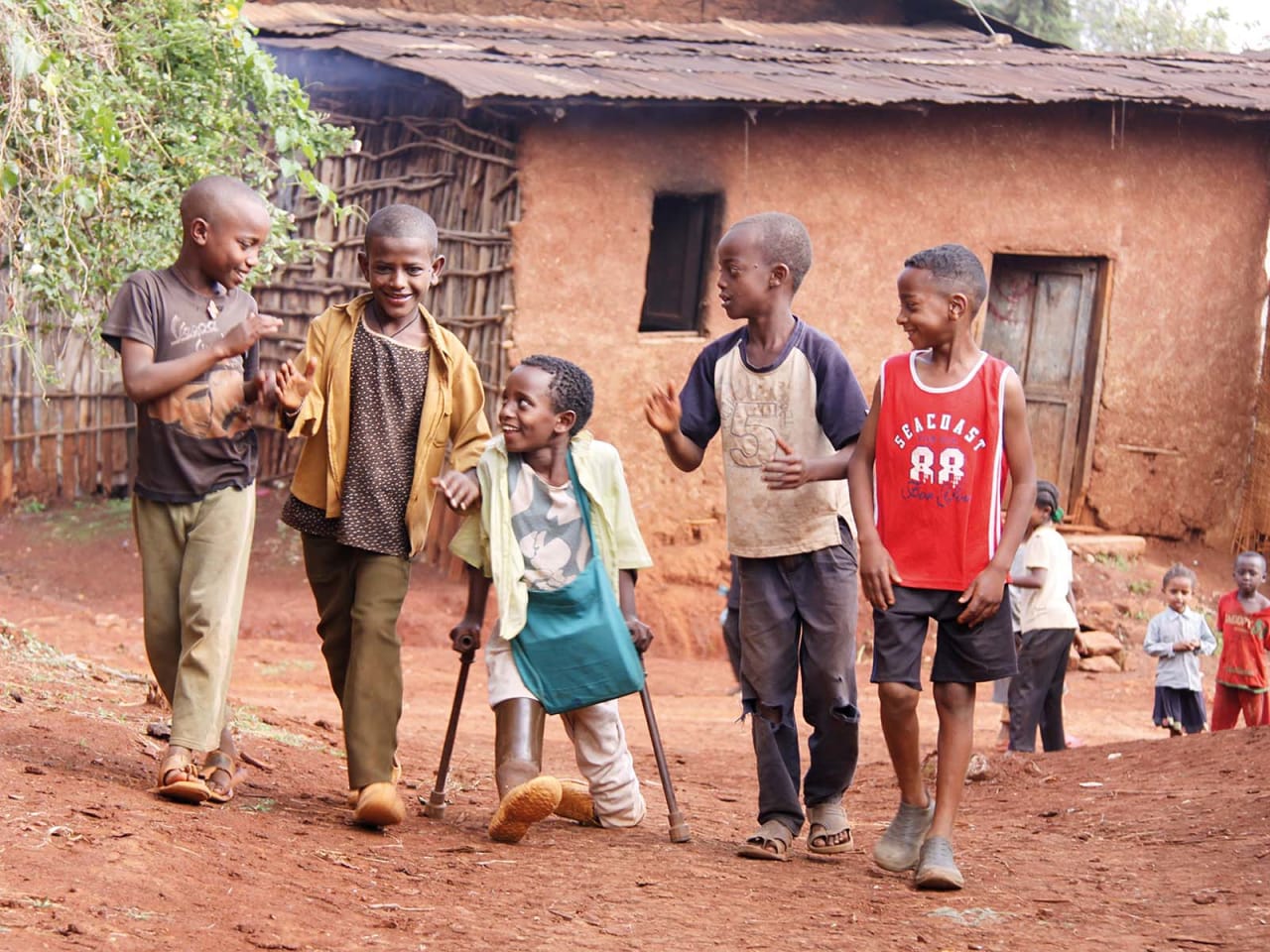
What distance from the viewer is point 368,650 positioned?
4.53 m

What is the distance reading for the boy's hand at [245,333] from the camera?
429 centimetres

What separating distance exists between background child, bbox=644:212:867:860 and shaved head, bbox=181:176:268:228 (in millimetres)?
1276

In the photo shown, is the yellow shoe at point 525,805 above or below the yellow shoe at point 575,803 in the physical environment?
above

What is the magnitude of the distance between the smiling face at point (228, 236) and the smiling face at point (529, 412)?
2.68 feet

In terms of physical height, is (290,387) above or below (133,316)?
below

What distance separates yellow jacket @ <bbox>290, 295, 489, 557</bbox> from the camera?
454cm

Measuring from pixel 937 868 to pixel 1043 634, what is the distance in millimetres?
3670

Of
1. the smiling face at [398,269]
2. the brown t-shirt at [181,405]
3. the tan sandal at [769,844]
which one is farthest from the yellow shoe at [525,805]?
the smiling face at [398,269]

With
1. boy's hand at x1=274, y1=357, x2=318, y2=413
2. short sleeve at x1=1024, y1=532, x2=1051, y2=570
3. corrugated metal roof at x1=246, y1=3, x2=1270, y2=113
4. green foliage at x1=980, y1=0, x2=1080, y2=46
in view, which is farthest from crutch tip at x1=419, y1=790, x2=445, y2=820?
green foliage at x1=980, y1=0, x2=1080, y2=46

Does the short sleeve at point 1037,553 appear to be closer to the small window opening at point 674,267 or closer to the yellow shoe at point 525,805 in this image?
the yellow shoe at point 525,805

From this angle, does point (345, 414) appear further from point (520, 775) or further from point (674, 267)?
point (674, 267)

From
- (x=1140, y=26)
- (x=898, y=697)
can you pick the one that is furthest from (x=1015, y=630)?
(x=1140, y=26)

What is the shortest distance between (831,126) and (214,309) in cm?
771

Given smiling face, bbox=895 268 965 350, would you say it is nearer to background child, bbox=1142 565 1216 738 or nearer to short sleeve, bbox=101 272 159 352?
short sleeve, bbox=101 272 159 352
